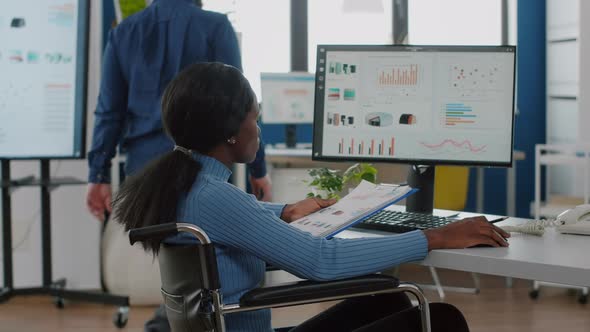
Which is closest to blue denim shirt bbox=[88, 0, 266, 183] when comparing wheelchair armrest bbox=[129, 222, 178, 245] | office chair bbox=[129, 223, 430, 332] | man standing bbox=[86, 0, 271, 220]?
man standing bbox=[86, 0, 271, 220]

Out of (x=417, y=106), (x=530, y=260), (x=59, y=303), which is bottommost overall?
(x=59, y=303)

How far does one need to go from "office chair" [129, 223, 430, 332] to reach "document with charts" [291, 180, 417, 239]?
0.62ft

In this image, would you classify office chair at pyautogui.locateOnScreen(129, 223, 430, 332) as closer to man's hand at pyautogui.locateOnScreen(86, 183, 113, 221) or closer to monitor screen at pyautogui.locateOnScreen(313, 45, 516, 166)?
monitor screen at pyautogui.locateOnScreen(313, 45, 516, 166)

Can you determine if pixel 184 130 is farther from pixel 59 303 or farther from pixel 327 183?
pixel 59 303

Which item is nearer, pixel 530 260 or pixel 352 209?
pixel 530 260

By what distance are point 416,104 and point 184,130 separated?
787 mm

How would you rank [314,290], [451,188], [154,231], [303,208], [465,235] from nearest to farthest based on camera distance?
[154,231], [314,290], [465,235], [303,208], [451,188]

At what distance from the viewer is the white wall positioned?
14.4 feet

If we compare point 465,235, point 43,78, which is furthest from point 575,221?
point 43,78

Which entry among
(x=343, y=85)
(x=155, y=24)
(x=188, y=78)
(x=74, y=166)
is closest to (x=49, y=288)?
(x=74, y=166)

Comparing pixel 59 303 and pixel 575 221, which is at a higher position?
pixel 575 221

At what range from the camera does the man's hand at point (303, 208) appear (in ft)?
6.79

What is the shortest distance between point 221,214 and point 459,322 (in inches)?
21.6

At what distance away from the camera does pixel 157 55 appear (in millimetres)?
2871
